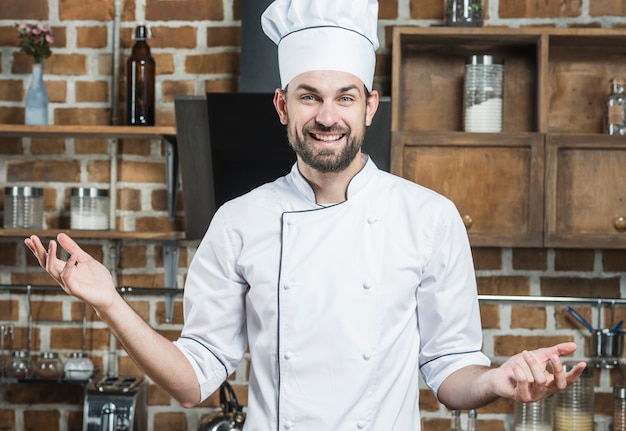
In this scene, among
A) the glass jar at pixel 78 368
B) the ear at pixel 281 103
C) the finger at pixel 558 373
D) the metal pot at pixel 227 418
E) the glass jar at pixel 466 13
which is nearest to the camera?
the finger at pixel 558 373

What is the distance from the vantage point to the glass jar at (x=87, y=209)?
2447mm

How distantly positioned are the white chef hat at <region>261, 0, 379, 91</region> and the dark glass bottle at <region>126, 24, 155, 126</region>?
0.89m

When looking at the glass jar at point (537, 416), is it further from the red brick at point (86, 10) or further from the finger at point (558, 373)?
the red brick at point (86, 10)

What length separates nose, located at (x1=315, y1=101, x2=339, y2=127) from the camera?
142 centimetres

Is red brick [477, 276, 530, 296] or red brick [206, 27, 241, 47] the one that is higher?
red brick [206, 27, 241, 47]

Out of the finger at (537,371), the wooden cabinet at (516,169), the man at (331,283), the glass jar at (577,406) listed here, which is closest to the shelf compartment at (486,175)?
the wooden cabinet at (516,169)

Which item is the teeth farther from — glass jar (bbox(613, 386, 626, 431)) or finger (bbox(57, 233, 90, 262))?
glass jar (bbox(613, 386, 626, 431))

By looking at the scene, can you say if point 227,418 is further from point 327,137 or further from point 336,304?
point 327,137

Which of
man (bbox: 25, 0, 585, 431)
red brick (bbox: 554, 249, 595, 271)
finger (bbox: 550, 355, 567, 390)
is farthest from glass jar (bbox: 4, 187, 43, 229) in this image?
finger (bbox: 550, 355, 567, 390)

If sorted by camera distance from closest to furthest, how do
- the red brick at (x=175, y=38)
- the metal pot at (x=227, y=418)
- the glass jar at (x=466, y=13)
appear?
the metal pot at (x=227, y=418), the glass jar at (x=466, y=13), the red brick at (x=175, y=38)

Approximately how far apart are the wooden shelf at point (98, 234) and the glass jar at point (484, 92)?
81 centimetres

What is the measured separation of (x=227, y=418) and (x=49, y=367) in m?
0.52

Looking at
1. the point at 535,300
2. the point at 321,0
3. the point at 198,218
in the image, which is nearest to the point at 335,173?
the point at 321,0

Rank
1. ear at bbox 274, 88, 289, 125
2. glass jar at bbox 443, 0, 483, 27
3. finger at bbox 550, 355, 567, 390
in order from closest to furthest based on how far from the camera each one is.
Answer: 1. finger at bbox 550, 355, 567, 390
2. ear at bbox 274, 88, 289, 125
3. glass jar at bbox 443, 0, 483, 27
